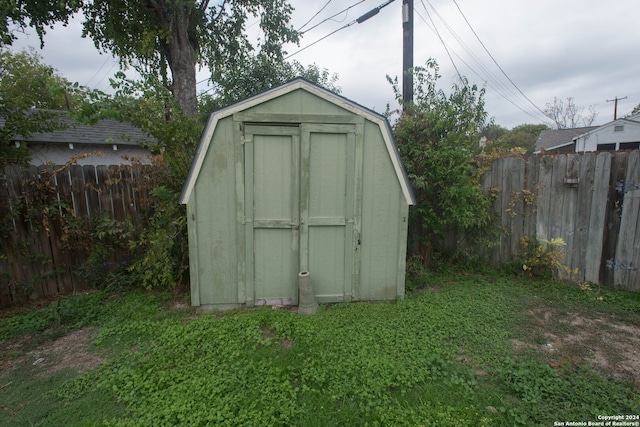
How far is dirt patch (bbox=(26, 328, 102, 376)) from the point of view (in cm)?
283

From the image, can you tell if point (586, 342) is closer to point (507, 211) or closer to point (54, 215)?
point (507, 211)

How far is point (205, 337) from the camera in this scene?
3172mm

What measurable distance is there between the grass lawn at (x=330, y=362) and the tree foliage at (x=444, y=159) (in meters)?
1.22

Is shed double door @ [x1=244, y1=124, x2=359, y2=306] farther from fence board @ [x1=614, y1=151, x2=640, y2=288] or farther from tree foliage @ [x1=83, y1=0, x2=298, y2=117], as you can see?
tree foliage @ [x1=83, y1=0, x2=298, y2=117]

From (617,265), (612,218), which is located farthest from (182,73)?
(617,265)

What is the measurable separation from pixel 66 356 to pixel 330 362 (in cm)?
262

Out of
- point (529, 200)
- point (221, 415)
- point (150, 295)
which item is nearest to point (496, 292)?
point (529, 200)

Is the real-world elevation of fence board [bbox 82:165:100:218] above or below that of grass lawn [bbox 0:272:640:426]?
above

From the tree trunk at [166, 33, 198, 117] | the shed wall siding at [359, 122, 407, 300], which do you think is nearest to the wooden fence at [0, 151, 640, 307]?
the shed wall siding at [359, 122, 407, 300]

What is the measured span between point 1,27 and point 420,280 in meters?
10.1

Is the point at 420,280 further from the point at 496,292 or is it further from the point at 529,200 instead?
the point at 529,200

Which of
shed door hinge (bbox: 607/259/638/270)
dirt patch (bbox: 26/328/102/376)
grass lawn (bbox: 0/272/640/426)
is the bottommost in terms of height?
dirt patch (bbox: 26/328/102/376)

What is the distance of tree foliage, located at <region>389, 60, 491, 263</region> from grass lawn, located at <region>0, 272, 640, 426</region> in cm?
122

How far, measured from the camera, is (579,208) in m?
4.38
